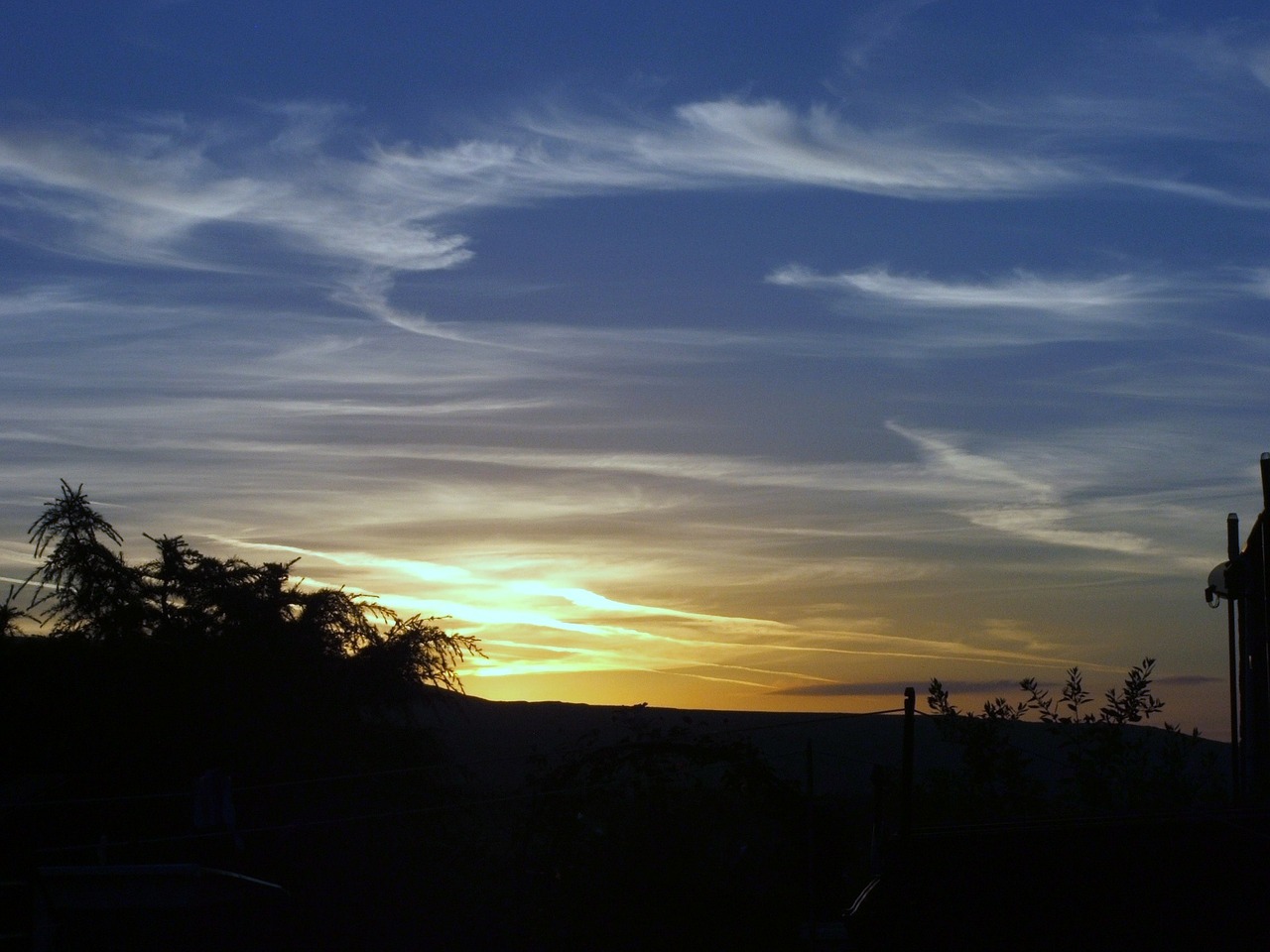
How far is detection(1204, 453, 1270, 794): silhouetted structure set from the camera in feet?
53.0

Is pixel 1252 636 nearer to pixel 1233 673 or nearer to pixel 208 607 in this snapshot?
pixel 1233 673

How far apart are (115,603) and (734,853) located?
1471 cm

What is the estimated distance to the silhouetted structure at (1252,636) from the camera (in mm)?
16141

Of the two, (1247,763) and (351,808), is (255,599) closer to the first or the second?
(351,808)

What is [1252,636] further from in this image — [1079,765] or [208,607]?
[208,607]

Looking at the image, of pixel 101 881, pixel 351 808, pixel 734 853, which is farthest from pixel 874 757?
pixel 101 881

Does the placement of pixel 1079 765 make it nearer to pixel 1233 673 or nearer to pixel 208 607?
pixel 1233 673

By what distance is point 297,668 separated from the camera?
25.5 m

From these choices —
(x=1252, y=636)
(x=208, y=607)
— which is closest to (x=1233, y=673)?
(x=1252, y=636)

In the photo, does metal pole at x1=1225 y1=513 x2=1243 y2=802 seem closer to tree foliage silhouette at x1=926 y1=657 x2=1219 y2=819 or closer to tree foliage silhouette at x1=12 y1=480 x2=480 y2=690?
tree foliage silhouette at x1=926 y1=657 x2=1219 y2=819

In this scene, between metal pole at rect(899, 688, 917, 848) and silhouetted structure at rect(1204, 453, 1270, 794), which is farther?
silhouetted structure at rect(1204, 453, 1270, 794)

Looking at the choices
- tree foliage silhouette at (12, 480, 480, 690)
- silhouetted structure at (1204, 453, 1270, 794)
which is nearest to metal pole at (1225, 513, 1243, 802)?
silhouetted structure at (1204, 453, 1270, 794)

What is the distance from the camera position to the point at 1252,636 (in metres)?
16.4

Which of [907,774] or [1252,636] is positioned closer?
[907,774]
